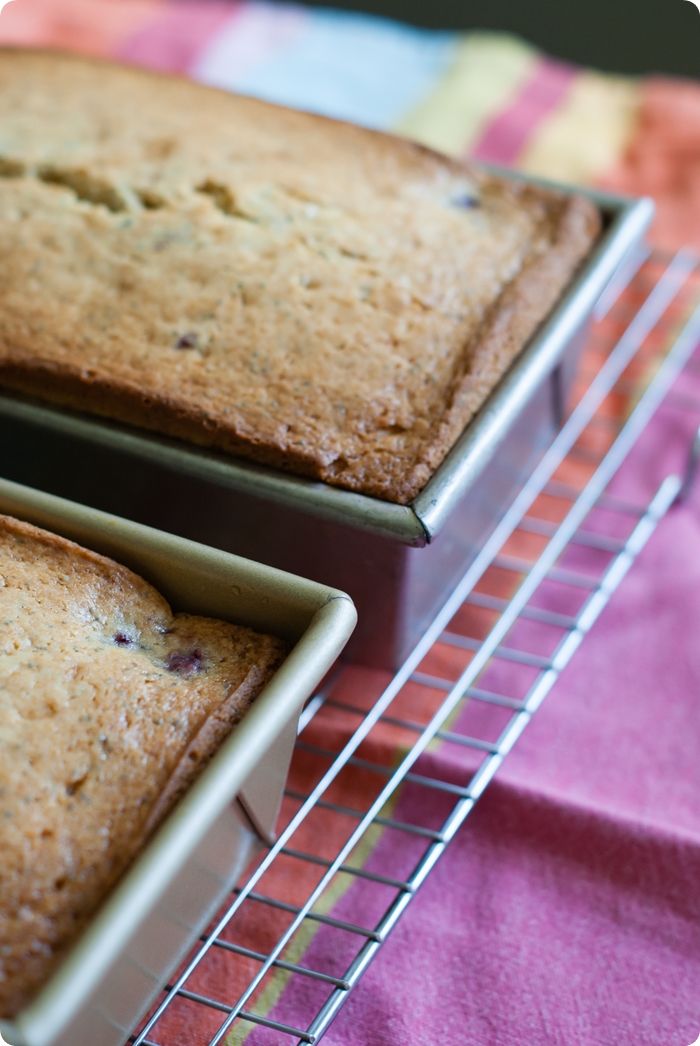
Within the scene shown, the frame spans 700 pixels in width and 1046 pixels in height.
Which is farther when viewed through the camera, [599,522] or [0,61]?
[0,61]

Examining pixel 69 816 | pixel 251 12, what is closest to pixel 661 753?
pixel 69 816

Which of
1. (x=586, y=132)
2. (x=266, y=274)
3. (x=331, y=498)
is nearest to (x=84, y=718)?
(x=331, y=498)

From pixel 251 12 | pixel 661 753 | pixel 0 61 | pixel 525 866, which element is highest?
pixel 251 12

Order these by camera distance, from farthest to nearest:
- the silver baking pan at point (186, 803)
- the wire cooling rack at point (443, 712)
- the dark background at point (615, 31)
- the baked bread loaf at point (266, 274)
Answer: the dark background at point (615, 31) < the baked bread loaf at point (266, 274) < the wire cooling rack at point (443, 712) < the silver baking pan at point (186, 803)

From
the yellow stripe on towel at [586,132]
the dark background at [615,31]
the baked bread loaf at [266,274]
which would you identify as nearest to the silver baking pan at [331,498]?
the baked bread loaf at [266,274]

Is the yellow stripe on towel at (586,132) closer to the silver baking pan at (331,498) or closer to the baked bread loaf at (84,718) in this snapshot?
the silver baking pan at (331,498)

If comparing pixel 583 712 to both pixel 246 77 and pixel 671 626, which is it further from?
pixel 246 77
